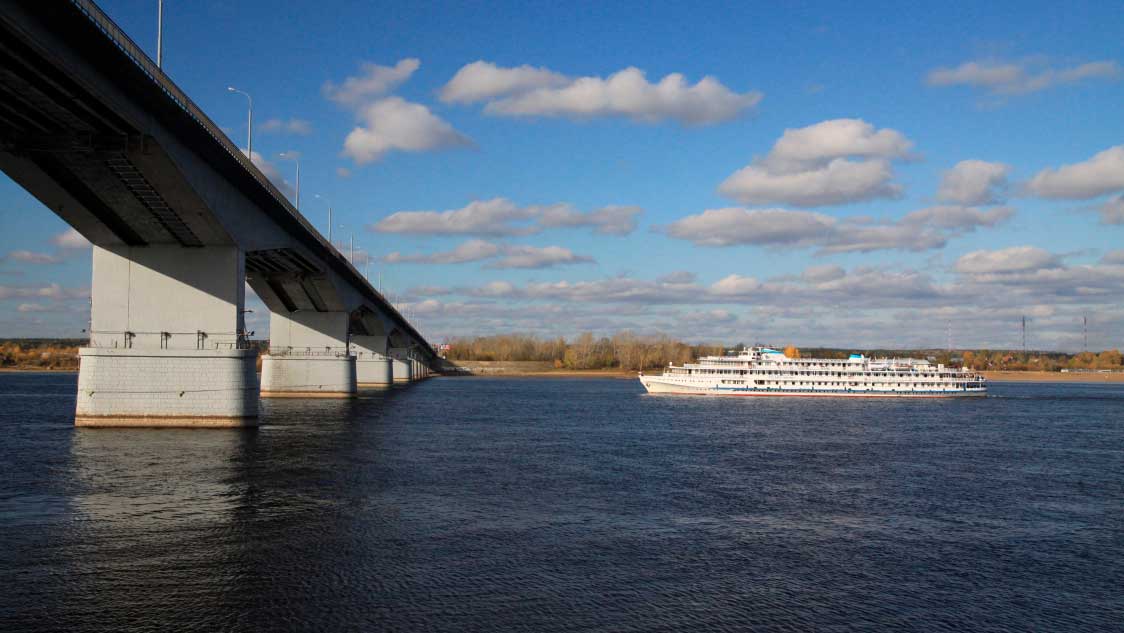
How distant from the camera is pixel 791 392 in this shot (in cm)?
9588

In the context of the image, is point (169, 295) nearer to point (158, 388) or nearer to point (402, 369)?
point (158, 388)

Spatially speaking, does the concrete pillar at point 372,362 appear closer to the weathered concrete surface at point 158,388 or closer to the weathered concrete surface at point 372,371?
the weathered concrete surface at point 372,371

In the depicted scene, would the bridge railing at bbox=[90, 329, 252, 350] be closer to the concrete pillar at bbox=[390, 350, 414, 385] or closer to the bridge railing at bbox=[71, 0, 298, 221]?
the bridge railing at bbox=[71, 0, 298, 221]

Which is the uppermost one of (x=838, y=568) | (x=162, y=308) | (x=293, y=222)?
(x=293, y=222)

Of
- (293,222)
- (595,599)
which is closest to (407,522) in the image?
(595,599)

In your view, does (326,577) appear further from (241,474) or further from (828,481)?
(828,481)

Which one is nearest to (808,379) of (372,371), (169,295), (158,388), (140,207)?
(372,371)

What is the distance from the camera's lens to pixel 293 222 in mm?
54906

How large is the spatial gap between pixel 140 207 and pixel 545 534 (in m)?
29.1

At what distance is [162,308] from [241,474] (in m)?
18.0

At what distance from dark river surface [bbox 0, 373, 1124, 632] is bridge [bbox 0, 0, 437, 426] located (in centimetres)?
301

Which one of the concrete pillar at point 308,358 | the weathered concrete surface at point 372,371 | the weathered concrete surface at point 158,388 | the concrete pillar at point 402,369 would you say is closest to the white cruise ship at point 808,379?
the weathered concrete surface at point 372,371

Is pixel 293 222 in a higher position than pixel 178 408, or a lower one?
higher

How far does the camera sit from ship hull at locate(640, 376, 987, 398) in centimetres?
9606
